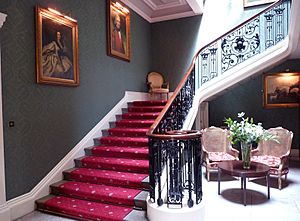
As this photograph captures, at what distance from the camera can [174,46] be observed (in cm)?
746

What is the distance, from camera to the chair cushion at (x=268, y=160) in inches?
183

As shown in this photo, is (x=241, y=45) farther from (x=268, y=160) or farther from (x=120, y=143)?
(x=120, y=143)

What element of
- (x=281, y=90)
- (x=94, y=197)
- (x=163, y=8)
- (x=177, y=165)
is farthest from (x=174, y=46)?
(x=94, y=197)

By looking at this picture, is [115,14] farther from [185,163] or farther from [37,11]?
[185,163]

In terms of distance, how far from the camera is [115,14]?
5.82 metres

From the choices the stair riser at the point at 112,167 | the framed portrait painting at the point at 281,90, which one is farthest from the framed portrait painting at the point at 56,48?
the framed portrait painting at the point at 281,90

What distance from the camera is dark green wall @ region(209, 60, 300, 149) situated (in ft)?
23.5

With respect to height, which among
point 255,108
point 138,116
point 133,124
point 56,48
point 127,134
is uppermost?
point 56,48

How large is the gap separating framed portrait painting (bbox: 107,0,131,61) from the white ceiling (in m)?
0.48

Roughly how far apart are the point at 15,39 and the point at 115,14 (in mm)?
2954

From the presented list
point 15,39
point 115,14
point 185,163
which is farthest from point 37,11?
point 185,163

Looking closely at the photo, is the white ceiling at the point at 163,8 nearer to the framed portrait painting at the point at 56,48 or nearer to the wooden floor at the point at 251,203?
the framed portrait painting at the point at 56,48

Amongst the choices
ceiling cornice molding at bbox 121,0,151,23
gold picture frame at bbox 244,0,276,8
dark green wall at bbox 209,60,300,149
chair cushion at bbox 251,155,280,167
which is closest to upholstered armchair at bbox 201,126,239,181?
chair cushion at bbox 251,155,280,167

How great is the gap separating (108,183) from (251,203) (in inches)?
91.7
